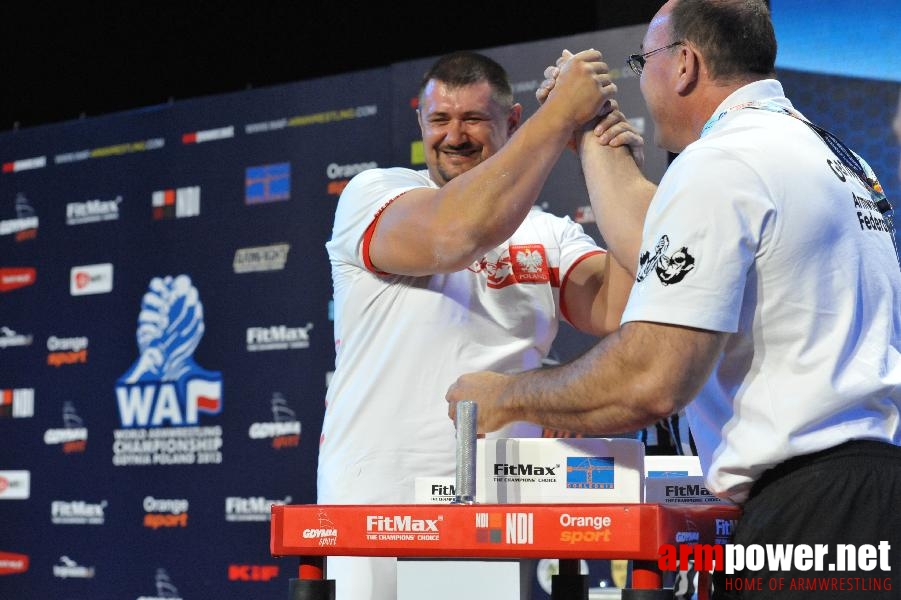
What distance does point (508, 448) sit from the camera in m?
1.51

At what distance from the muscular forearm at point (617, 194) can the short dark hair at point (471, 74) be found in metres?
0.41

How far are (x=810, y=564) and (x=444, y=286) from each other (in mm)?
1072

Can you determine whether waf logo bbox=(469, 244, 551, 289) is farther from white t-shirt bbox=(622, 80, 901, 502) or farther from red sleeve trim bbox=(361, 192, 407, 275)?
white t-shirt bbox=(622, 80, 901, 502)

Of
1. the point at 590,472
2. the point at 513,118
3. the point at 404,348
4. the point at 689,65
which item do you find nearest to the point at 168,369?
the point at 513,118

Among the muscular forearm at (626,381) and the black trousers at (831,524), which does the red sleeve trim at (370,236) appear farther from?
the black trousers at (831,524)

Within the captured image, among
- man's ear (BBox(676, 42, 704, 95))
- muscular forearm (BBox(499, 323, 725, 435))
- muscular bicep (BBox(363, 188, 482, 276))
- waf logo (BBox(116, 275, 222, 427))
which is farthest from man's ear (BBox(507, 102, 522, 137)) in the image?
waf logo (BBox(116, 275, 222, 427))

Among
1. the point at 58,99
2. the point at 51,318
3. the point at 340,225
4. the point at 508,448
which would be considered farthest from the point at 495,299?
the point at 58,99

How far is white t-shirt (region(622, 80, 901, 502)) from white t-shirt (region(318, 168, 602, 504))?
789mm

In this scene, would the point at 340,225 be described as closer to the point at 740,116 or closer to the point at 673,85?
the point at 673,85

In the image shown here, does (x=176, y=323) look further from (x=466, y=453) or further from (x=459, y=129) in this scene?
(x=466, y=453)

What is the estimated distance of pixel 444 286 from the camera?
88.9 inches

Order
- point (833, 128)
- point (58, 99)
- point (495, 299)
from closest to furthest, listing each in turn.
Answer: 1. point (495, 299)
2. point (833, 128)
3. point (58, 99)

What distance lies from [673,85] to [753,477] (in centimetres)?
68

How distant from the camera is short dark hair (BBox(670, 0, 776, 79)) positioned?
1.73 m
